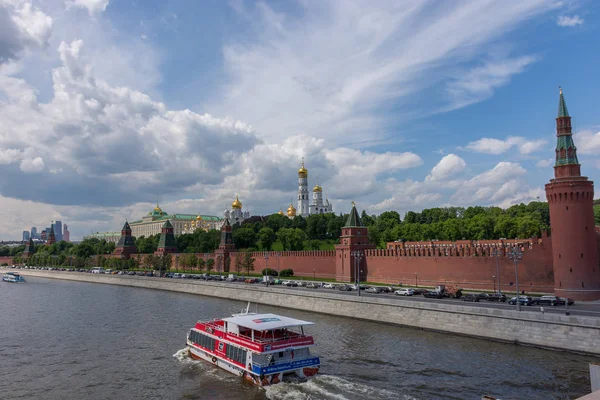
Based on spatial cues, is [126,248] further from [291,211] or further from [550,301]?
[550,301]

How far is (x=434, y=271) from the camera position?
4750 centimetres

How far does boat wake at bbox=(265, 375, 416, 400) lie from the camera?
18538 millimetres

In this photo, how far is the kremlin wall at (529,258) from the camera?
115ft

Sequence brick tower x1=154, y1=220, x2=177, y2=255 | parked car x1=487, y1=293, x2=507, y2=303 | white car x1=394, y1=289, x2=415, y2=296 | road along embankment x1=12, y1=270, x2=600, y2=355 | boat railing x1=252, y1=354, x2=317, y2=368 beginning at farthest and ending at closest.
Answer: brick tower x1=154, y1=220, x2=177, y2=255
white car x1=394, y1=289, x2=415, y2=296
parked car x1=487, y1=293, x2=507, y2=303
road along embankment x1=12, y1=270, x2=600, y2=355
boat railing x1=252, y1=354, x2=317, y2=368

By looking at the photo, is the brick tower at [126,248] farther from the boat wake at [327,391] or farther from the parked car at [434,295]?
the boat wake at [327,391]

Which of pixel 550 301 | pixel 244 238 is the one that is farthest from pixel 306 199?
pixel 550 301

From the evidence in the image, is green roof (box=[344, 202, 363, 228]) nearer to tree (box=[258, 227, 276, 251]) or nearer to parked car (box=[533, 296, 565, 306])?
parked car (box=[533, 296, 565, 306])

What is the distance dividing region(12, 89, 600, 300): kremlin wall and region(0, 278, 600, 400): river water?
13.2 meters

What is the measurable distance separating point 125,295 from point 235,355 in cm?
3971

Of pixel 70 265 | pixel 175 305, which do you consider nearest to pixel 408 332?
pixel 175 305

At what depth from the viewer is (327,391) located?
63.5 feet

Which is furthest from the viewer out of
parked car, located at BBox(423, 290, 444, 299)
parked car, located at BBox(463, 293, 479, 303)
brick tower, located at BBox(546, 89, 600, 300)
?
parked car, located at BBox(423, 290, 444, 299)

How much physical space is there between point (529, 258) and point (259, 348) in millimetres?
28193

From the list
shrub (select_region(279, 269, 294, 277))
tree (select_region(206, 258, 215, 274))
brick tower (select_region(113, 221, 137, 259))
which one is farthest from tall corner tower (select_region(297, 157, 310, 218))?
shrub (select_region(279, 269, 294, 277))
